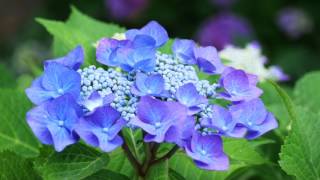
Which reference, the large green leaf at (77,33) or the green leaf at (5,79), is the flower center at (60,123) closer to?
the large green leaf at (77,33)

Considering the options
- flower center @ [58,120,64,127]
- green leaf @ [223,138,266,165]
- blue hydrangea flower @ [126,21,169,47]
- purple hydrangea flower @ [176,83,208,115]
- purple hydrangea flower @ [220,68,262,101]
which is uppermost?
purple hydrangea flower @ [176,83,208,115]

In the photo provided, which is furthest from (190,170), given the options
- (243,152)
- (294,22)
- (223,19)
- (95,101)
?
(294,22)

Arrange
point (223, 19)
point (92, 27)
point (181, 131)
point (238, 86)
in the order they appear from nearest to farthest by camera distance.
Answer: point (181, 131) < point (238, 86) < point (92, 27) < point (223, 19)

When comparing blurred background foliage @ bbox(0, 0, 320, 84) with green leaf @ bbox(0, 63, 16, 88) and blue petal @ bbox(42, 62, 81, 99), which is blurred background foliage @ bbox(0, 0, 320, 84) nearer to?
green leaf @ bbox(0, 63, 16, 88)

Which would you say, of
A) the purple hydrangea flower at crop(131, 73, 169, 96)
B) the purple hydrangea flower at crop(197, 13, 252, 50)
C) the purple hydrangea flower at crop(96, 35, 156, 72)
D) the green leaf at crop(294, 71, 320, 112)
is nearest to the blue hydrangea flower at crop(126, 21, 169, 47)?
the purple hydrangea flower at crop(96, 35, 156, 72)

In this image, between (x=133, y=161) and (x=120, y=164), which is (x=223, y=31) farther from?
(x=133, y=161)

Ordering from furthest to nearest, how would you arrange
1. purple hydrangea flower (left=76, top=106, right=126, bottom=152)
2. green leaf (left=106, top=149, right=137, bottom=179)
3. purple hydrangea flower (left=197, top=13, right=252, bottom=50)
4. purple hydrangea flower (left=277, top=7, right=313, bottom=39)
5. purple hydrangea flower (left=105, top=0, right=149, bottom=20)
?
purple hydrangea flower (left=277, top=7, right=313, bottom=39) → purple hydrangea flower (left=105, top=0, right=149, bottom=20) → purple hydrangea flower (left=197, top=13, right=252, bottom=50) → green leaf (left=106, top=149, right=137, bottom=179) → purple hydrangea flower (left=76, top=106, right=126, bottom=152)

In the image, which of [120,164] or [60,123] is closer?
[60,123]
